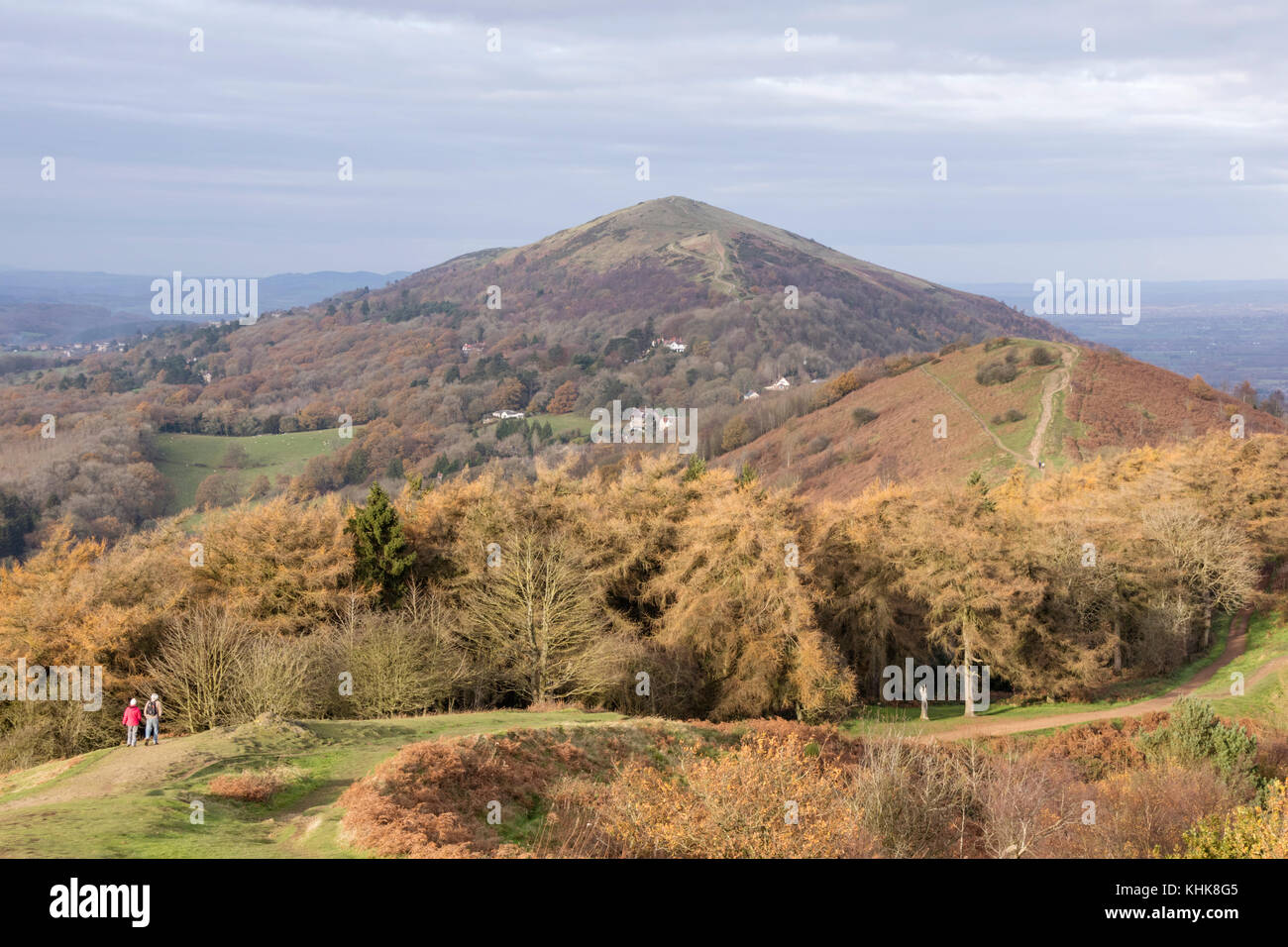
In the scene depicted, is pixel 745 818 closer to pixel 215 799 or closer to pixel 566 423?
pixel 215 799

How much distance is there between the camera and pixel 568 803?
19.9 meters

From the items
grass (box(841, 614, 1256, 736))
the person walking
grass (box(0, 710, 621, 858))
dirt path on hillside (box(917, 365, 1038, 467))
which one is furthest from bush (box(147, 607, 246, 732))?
dirt path on hillside (box(917, 365, 1038, 467))

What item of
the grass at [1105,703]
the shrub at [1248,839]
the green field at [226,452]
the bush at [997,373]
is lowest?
the grass at [1105,703]

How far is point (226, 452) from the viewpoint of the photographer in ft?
535

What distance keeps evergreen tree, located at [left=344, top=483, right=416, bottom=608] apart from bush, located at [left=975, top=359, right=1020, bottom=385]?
4718 inches

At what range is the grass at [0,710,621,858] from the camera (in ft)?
46.5

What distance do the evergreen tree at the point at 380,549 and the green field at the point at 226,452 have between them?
4263 inches

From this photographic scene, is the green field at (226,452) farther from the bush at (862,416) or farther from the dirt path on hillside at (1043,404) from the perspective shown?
the dirt path on hillside at (1043,404)

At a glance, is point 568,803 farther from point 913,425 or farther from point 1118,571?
point 913,425

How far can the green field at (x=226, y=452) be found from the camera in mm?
147500

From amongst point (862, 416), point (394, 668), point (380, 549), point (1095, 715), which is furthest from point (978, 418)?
point (394, 668)

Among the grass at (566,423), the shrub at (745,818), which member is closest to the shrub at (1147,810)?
the shrub at (745,818)

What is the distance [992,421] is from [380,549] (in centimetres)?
10569
